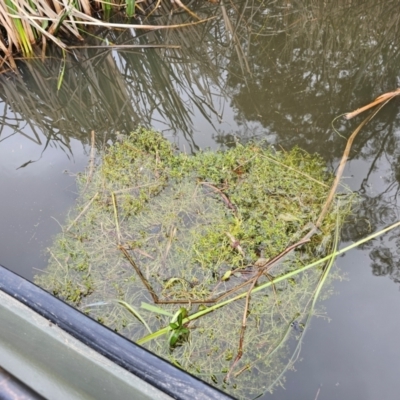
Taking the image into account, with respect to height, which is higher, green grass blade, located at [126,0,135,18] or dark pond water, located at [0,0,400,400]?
green grass blade, located at [126,0,135,18]

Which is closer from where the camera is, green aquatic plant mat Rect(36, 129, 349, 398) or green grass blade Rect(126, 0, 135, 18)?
green aquatic plant mat Rect(36, 129, 349, 398)

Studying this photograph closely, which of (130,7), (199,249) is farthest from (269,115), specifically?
(130,7)

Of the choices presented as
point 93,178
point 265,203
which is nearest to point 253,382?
point 265,203

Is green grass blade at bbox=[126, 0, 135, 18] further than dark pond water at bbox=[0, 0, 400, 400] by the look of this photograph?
Yes

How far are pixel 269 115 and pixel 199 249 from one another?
976 millimetres

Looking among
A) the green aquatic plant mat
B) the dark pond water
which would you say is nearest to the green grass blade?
the dark pond water

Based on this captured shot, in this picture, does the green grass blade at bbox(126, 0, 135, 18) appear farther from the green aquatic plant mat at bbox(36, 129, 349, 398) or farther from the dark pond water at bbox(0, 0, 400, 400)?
the green aquatic plant mat at bbox(36, 129, 349, 398)

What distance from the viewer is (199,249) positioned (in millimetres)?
1645

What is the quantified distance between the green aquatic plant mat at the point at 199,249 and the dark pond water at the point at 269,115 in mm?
96

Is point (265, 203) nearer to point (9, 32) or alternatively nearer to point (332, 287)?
point (332, 287)

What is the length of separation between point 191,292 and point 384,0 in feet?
8.89

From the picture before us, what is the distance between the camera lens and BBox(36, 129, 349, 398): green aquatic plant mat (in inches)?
54.4

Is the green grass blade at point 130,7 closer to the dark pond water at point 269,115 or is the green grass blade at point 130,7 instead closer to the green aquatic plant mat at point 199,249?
the dark pond water at point 269,115

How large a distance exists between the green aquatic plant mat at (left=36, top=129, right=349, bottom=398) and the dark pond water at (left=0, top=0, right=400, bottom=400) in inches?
3.8
